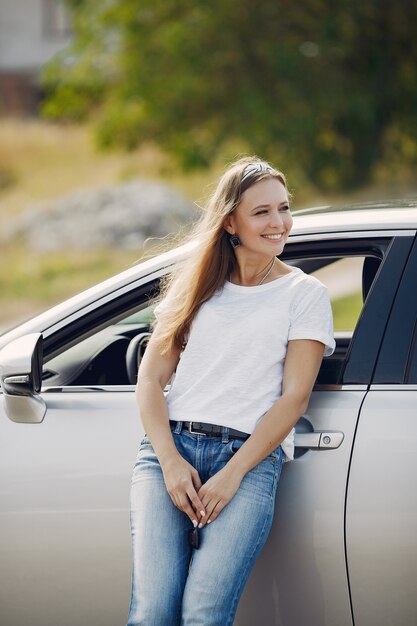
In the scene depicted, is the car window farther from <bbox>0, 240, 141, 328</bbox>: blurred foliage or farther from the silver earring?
the silver earring

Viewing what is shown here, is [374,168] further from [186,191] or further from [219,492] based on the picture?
[219,492]

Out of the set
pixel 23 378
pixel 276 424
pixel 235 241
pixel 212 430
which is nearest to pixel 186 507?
pixel 212 430

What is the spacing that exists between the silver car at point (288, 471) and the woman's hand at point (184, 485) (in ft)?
0.89

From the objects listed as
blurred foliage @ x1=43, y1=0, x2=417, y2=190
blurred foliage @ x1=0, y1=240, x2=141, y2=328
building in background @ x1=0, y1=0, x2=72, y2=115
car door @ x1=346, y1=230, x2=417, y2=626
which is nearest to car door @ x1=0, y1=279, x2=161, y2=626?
car door @ x1=346, y1=230, x2=417, y2=626

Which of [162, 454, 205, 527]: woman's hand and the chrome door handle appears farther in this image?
the chrome door handle

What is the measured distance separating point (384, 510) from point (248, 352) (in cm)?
58

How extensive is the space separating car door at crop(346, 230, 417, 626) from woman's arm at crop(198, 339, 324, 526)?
22 cm

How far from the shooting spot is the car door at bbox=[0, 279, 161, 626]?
9.82 feet

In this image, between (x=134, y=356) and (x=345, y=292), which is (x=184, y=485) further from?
(x=345, y=292)

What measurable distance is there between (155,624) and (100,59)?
16.5 meters

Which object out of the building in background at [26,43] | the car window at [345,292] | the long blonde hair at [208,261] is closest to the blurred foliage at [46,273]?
the car window at [345,292]

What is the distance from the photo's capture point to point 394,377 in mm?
2889

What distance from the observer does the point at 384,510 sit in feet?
9.14

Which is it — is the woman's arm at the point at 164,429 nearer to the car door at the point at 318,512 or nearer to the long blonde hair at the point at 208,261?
the long blonde hair at the point at 208,261
